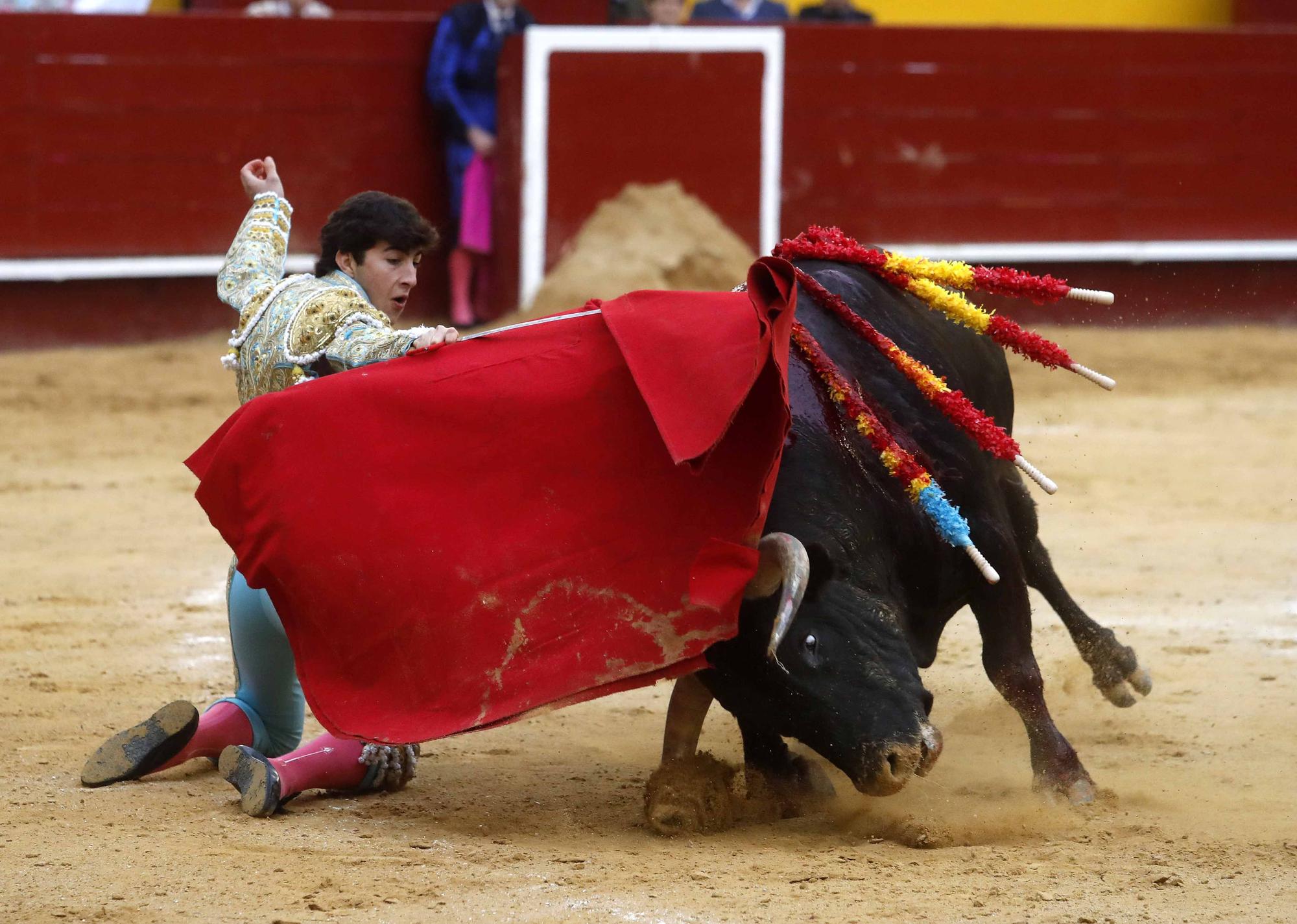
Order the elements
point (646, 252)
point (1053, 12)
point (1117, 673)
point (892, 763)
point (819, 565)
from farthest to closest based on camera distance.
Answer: point (1053, 12) → point (646, 252) → point (1117, 673) → point (819, 565) → point (892, 763)

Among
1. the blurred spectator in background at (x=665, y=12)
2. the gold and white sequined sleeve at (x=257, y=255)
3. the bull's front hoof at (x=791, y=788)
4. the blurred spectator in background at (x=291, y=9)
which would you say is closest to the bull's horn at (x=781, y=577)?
the bull's front hoof at (x=791, y=788)

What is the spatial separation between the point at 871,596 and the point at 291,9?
5609 mm

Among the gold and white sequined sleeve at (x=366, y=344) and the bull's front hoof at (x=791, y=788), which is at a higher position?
the gold and white sequined sleeve at (x=366, y=344)

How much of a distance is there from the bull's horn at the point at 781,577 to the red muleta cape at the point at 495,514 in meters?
0.06

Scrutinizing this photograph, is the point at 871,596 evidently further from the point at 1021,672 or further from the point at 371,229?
the point at 371,229

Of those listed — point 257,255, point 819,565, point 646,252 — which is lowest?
point 646,252

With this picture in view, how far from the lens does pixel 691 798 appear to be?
2658 mm

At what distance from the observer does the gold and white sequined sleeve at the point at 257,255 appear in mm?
2764

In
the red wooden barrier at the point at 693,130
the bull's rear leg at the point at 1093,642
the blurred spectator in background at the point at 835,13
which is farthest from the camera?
the blurred spectator in background at the point at 835,13

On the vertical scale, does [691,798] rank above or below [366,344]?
below

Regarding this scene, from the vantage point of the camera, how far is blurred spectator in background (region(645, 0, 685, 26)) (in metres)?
7.42

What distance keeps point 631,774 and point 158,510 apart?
2.49 m

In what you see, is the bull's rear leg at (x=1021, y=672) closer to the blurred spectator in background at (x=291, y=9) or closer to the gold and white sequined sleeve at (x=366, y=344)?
the gold and white sequined sleeve at (x=366, y=344)

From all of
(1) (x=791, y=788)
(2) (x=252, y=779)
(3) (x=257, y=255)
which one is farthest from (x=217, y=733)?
(1) (x=791, y=788)
